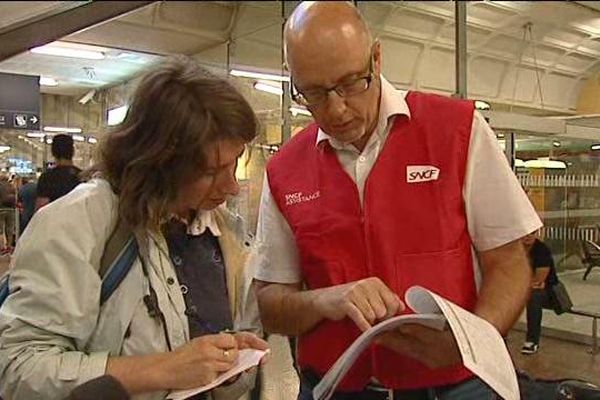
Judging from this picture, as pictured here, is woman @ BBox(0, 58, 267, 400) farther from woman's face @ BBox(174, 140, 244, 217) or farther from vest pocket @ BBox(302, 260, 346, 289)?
vest pocket @ BBox(302, 260, 346, 289)

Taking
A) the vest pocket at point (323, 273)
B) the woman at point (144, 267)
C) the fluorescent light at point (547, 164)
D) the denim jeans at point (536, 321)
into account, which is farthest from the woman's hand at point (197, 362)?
the fluorescent light at point (547, 164)

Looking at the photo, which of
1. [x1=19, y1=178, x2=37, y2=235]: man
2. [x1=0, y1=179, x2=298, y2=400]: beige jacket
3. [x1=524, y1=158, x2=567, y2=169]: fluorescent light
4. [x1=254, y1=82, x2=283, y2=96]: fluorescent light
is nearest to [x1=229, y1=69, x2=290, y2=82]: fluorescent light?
[x1=254, y1=82, x2=283, y2=96]: fluorescent light

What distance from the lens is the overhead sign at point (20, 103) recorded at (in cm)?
271

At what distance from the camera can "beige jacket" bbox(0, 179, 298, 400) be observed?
2.50 feet

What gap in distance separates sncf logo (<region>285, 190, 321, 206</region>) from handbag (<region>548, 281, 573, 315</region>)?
4079 mm

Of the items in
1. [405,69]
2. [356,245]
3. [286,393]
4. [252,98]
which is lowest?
[286,393]

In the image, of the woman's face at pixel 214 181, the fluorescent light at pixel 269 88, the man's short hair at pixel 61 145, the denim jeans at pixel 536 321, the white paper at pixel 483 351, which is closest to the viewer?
the white paper at pixel 483 351

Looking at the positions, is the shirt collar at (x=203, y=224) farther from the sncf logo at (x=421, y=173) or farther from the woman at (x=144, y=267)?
the sncf logo at (x=421, y=173)

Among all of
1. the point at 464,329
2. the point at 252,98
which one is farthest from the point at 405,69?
the point at 464,329

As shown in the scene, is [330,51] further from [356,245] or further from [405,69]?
[405,69]

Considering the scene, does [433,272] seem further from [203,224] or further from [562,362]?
[562,362]

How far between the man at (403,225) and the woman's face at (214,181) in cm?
12

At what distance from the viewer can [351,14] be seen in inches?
24.1

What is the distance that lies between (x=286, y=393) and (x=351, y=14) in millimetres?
2323
